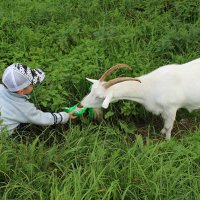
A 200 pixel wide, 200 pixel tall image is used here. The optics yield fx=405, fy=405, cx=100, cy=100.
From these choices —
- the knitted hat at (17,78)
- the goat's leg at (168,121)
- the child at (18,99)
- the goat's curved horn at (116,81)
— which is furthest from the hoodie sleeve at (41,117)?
the goat's leg at (168,121)

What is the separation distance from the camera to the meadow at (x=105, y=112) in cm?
311

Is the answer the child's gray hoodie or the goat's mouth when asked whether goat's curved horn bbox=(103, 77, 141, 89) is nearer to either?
the goat's mouth

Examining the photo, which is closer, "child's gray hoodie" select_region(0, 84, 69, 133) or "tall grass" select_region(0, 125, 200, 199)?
"tall grass" select_region(0, 125, 200, 199)

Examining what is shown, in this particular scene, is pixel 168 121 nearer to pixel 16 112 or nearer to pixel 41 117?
pixel 41 117

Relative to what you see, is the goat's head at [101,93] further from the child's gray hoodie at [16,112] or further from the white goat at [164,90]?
the child's gray hoodie at [16,112]

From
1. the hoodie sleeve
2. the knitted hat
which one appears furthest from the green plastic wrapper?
the knitted hat

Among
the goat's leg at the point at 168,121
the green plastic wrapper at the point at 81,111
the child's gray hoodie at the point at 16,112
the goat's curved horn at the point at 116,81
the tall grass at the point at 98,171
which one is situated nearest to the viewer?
the tall grass at the point at 98,171

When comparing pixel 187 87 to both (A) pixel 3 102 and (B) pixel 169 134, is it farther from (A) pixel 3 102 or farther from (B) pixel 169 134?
(A) pixel 3 102

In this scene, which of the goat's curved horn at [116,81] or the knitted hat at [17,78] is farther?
the goat's curved horn at [116,81]

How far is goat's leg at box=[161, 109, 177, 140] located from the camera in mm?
4418

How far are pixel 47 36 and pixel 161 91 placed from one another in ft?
6.23

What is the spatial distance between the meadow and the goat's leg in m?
0.09

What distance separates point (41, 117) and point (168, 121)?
4.69 feet

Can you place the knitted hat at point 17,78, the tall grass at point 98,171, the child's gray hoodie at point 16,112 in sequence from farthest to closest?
the child's gray hoodie at point 16,112 → the knitted hat at point 17,78 → the tall grass at point 98,171
